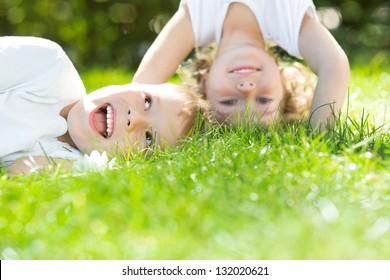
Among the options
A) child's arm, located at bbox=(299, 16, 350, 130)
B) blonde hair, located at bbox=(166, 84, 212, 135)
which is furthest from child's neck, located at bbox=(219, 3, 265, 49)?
blonde hair, located at bbox=(166, 84, 212, 135)

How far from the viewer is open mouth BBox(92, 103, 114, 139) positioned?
101 inches

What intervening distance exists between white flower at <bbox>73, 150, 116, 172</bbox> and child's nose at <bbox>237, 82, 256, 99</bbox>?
0.74 metres

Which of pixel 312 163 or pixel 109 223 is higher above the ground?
pixel 312 163

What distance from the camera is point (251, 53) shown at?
3.07 metres

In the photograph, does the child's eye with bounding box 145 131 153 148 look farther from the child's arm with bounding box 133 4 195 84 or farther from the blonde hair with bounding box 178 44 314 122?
the child's arm with bounding box 133 4 195 84

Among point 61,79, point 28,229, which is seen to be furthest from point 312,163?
point 61,79

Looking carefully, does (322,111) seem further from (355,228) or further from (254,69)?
(355,228)

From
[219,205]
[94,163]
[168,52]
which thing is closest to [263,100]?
[168,52]

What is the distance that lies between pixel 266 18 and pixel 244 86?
65 cm

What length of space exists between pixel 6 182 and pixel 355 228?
111 cm

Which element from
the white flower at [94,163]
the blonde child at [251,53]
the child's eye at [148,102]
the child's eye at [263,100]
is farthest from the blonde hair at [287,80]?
the white flower at [94,163]

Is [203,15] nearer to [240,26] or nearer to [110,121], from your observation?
[240,26]
